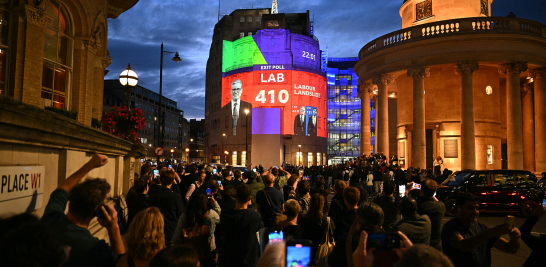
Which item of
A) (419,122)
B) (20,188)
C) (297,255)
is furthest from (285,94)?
(297,255)

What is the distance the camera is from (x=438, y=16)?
96.7 ft

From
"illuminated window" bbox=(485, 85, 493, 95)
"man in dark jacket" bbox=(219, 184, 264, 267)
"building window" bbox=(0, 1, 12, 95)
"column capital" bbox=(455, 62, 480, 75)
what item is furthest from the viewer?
"illuminated window" bbox=(485, 85, 493, 95)

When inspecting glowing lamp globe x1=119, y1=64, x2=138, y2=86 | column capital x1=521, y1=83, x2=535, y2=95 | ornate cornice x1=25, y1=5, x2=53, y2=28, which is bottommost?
glowing lamp globe x1=119, y1=64, x2=138, y2=86

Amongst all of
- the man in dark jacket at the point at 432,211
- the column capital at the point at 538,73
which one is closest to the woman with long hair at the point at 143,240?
the man in dark jacket at the point at 432,211

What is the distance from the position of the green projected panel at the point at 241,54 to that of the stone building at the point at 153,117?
37.3 meters

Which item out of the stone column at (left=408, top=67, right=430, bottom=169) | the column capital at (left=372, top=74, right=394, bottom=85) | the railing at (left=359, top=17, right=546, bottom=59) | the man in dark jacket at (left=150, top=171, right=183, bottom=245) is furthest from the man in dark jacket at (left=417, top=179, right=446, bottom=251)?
the column capital at (left=372, top=74, right=394, bottom=85)

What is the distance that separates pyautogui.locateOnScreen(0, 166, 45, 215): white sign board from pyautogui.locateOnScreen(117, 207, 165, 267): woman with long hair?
1444 mm

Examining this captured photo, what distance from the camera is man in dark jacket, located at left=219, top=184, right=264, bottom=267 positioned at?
197 inches

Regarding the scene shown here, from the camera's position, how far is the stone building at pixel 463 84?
24.8m

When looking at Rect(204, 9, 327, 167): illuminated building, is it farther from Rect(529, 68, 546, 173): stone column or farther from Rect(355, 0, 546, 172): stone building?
Rect(529, 68, 546, 173): stone column

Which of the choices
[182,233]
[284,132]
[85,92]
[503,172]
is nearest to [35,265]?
[182,233]

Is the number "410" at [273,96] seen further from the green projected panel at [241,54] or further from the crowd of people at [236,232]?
the crowd of people at [236,232]

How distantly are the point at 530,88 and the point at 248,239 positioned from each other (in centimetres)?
3272

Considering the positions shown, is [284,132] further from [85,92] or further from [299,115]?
[85,92]
